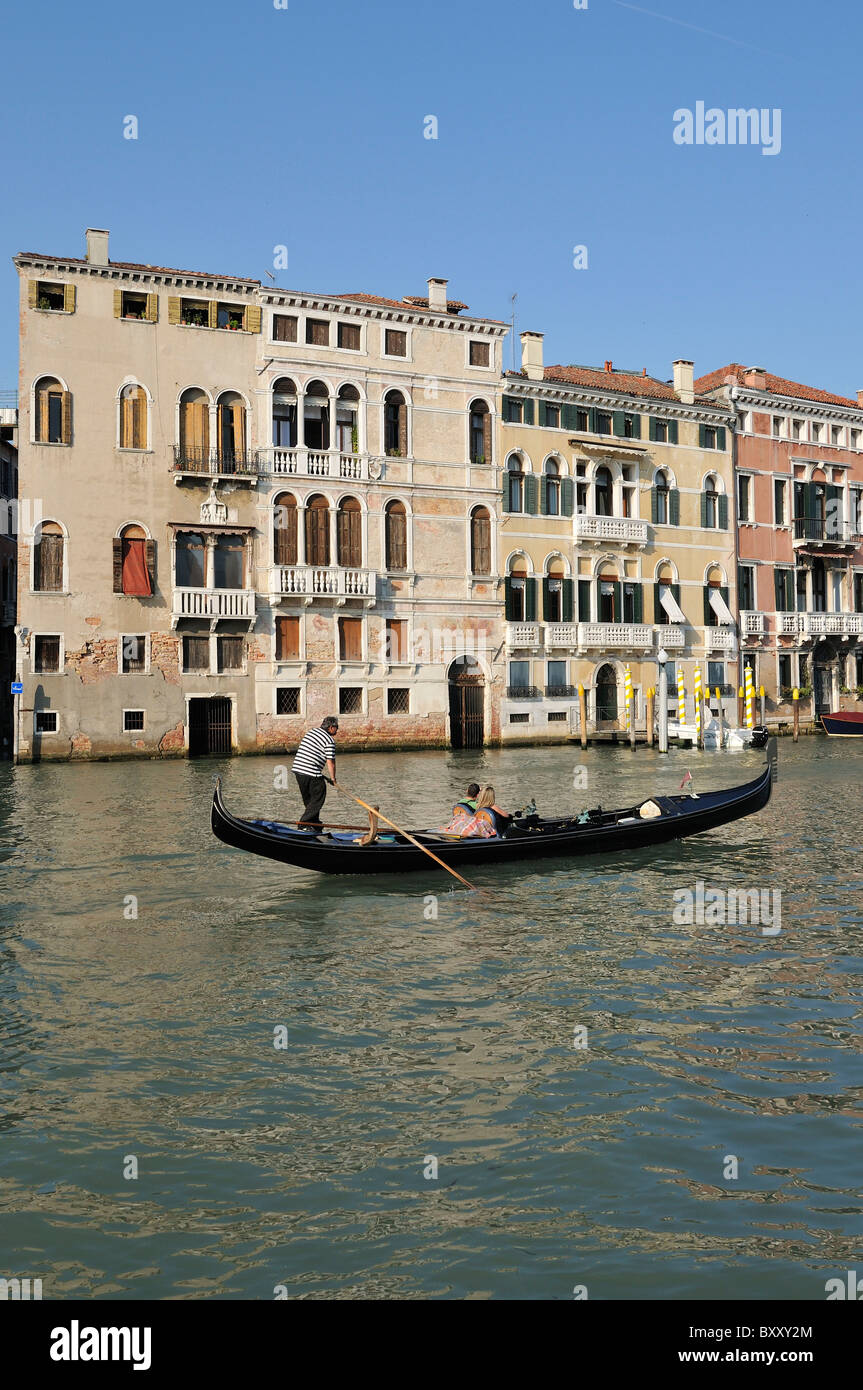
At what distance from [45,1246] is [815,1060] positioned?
3568 mm

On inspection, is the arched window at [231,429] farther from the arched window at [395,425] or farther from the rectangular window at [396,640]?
the rectangular window at [396,640]

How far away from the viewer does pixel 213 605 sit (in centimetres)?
2669

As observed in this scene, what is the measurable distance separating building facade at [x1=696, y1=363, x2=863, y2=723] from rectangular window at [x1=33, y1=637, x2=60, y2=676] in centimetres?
2022

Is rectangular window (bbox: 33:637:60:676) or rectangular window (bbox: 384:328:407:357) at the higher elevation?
rectangular window (bbox: 384:328:407:357)

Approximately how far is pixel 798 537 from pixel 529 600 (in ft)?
35.9

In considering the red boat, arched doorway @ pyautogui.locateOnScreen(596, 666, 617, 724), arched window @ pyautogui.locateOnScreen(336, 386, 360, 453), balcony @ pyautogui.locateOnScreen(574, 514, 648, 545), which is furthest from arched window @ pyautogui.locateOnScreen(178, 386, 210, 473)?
the red boat

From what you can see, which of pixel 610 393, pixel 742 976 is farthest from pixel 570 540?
pixel 742 976

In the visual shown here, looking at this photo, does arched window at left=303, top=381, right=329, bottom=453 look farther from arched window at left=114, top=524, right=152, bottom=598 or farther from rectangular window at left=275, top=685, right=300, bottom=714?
rectangular window at left=275, top=685, right=300, bottom=714

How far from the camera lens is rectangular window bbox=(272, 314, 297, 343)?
27.8 metres

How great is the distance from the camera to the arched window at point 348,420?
1132 inches

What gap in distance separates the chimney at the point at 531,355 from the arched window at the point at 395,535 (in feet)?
18.2

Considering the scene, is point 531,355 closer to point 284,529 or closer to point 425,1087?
point 284,529

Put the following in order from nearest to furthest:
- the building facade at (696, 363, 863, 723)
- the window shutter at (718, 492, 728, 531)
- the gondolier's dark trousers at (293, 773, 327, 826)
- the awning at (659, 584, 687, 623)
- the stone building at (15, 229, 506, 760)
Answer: the gondolier's dark trousers at (293, 773, 327, 826) < the stone building at (15, 229, 506, 760) < the awning at (659, 584, 687, 623) < the window shutter at (718, 492, 728, 531) < the building facade at (696, 363, 863, 723)
